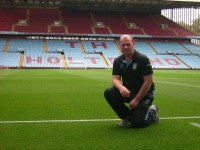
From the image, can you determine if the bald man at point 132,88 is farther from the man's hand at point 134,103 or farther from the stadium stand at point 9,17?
the stadium stand at point 9,17

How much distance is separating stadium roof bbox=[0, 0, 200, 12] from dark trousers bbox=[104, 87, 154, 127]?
154ft

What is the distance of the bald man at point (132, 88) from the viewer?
224 inches

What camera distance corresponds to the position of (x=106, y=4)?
5491 cm

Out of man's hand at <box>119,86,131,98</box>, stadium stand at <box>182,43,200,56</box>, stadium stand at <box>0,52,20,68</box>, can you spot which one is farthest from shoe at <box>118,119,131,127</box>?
stadium stand at <box>182,43,200,56</box>

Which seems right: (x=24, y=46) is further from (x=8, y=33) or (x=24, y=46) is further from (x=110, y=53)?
(x=110, y=53)

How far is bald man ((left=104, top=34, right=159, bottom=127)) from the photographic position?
5.70m

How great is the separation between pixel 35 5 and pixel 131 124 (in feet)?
176

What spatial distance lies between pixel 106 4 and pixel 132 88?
165ft

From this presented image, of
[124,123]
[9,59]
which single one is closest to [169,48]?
[9,59]

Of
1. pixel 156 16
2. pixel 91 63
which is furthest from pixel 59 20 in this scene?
pixel 156 16

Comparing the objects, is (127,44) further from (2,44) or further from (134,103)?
(2,44)

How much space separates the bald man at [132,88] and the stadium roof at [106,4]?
1852 inches

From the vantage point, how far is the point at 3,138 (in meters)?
5.00

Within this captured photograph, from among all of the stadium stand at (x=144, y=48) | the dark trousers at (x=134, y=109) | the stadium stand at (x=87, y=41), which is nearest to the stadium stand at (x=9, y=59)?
the stadium stand at (x=87, y=41)
